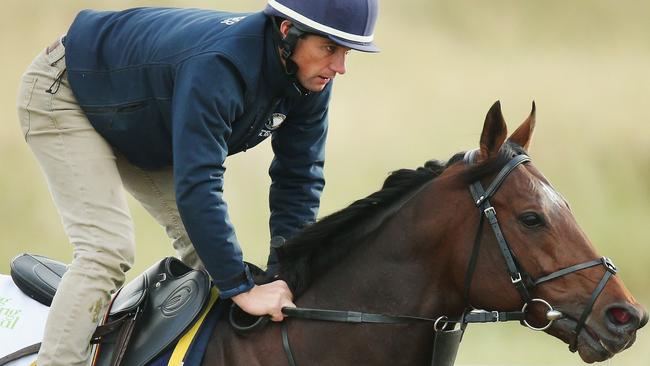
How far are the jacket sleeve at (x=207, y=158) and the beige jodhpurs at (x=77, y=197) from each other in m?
0.38

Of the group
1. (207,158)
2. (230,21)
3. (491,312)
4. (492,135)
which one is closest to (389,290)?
(491,312)

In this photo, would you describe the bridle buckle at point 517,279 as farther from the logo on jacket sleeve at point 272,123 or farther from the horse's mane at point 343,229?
the logo on jacket sleeve at point 272,123

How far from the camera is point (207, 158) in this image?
3730mm

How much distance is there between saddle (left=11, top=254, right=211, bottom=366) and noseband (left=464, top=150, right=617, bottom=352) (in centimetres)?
103

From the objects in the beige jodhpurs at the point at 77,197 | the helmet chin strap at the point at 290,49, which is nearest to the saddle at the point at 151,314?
the beige jodhpurs at the point at 77,197

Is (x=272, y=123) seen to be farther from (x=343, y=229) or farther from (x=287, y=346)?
(x=287, y=346)

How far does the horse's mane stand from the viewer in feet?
12.9

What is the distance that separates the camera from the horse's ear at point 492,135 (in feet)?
12.0

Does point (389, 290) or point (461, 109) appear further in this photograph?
point (461, 109)

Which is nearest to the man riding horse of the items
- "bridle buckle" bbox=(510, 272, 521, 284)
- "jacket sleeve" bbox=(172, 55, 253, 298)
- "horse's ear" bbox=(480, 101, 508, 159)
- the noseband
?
"jacket sleeve" bbox=(172, 55, 253, 298)

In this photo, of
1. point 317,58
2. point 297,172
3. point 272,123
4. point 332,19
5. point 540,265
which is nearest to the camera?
point 540,265

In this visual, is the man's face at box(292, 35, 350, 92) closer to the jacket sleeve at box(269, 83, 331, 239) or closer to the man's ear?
the man's ear

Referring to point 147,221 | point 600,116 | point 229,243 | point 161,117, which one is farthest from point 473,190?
point 600,116

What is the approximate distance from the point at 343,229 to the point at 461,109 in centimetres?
980
